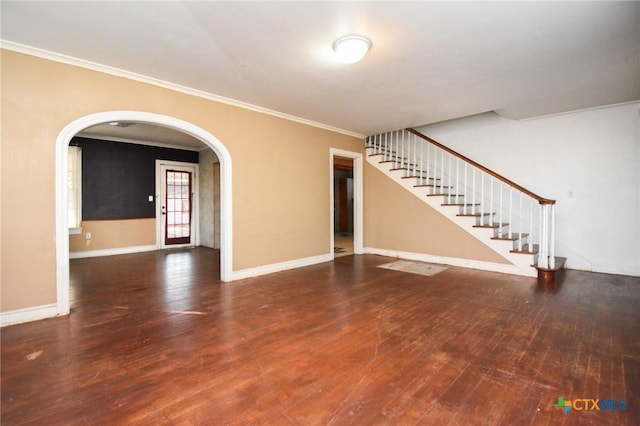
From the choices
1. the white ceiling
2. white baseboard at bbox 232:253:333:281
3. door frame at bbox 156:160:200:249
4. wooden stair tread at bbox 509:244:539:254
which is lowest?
white baseboard at bbox 232:253:333:281

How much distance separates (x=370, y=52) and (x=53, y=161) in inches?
134

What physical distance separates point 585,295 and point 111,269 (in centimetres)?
707

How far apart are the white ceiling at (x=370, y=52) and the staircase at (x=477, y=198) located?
1638 millimetres

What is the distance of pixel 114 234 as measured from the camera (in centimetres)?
676

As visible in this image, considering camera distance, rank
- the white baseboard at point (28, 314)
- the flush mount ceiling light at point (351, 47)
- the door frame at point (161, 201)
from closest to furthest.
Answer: the flush mount ceiling light at point (351, 47)
the white baseboard at point (28, 314)
the door frame at point (161, 201)

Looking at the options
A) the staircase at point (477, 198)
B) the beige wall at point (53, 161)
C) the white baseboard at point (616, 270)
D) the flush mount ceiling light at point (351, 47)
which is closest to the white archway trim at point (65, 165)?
the beige wall at point (53, 161)

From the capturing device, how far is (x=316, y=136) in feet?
18.8

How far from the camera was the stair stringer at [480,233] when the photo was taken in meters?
4.71

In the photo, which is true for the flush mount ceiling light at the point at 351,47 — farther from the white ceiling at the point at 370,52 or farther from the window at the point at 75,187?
the window at the point at 75,187

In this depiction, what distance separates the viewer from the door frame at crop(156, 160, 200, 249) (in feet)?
24.3

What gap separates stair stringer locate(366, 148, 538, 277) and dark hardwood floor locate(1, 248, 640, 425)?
2.22 ft

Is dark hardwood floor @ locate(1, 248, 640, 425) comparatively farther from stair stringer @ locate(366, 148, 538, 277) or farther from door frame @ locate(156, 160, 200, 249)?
door frame @ locate(156, 160, 200, 249)

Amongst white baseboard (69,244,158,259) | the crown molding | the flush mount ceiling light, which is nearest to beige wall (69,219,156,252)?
white baseboard (69,244,158,259)

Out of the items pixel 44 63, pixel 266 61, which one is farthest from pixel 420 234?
pixel 44 63
